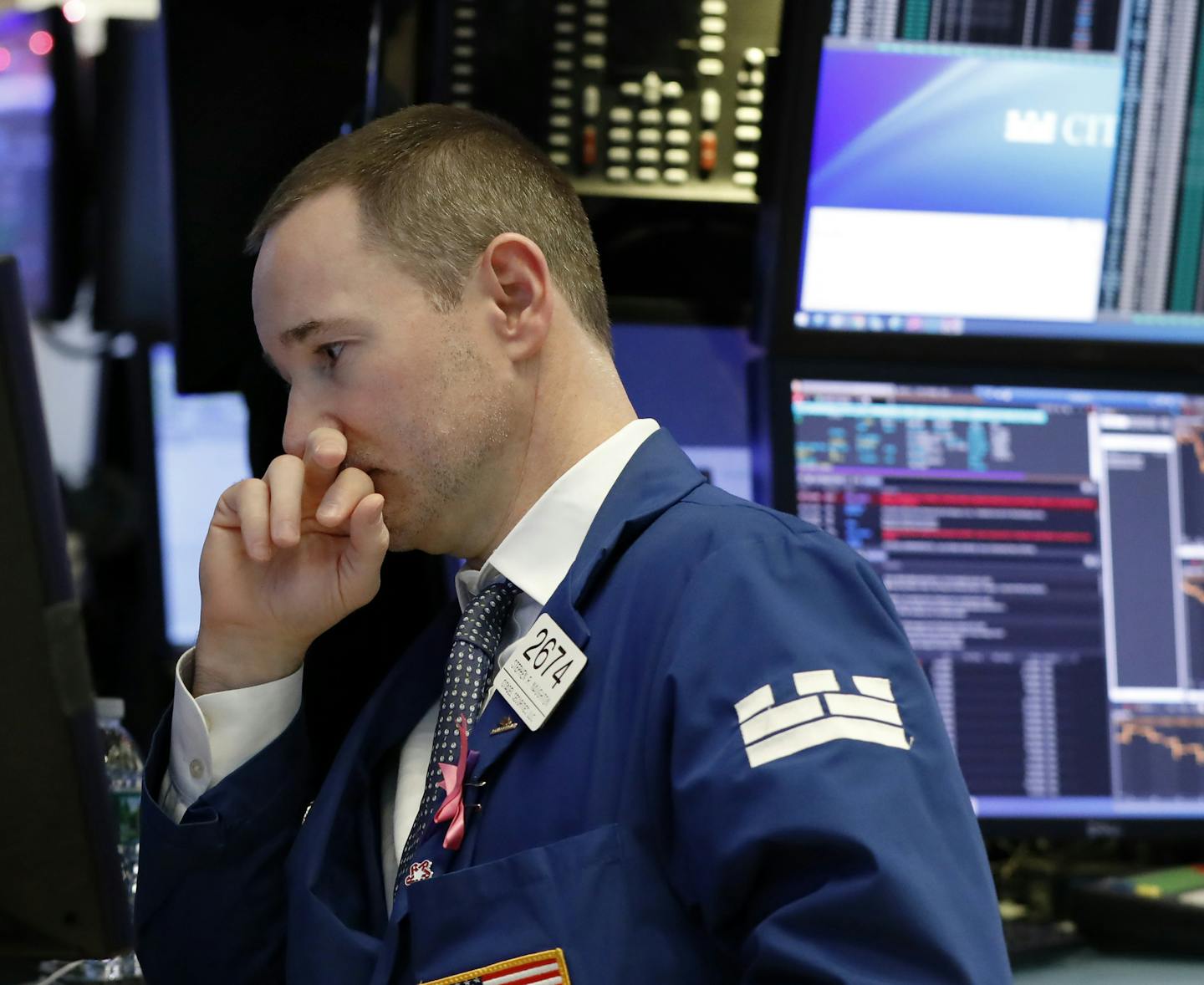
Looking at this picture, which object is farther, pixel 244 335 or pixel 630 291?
pixel 630 291

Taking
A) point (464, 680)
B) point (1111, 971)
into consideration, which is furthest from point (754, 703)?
point (1111, 971)

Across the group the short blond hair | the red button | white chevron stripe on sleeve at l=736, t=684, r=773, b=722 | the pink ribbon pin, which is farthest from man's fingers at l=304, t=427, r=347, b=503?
the red button

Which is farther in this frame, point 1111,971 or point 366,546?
point 1111,971

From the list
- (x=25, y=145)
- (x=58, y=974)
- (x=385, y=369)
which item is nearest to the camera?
(x=385, y=369)

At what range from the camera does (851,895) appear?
85 centimetres

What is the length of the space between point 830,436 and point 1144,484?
41 cm

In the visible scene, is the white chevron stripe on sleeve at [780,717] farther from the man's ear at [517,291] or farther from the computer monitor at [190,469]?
the computer monitor at [190,469]

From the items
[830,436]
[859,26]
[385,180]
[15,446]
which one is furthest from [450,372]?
[859,26]

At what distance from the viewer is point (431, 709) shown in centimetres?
132

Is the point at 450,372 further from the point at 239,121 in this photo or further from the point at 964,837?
the point at 239,121

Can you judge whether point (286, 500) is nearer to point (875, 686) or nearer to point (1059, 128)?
point (875, 686)

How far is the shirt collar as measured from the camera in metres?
1.17

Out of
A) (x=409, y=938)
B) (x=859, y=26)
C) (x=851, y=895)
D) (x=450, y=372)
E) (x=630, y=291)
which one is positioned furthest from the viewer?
(x=630, y=291)

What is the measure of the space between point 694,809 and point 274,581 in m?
0.50
